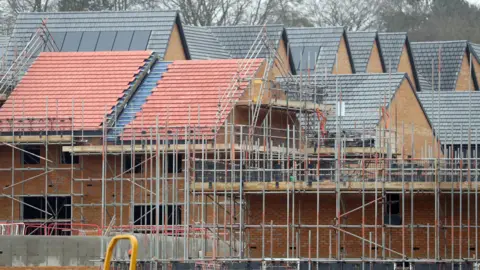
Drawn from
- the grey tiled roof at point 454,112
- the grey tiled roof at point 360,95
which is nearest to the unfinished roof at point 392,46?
the grey tiled roof at point 454,112

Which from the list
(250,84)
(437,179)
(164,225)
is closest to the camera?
(437,179)

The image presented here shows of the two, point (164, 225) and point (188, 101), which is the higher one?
point (188, 101)

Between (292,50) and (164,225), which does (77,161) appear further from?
(292,50)

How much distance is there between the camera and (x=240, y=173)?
38969 mm

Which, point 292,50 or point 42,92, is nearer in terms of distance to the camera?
point 42,92

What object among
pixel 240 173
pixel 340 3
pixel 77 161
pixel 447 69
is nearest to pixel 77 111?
pixel 77 161

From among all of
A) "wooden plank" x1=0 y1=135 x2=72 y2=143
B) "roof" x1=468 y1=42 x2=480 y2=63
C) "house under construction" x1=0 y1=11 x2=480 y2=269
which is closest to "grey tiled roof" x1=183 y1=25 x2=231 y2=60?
"house under construction" x1=0 y1=11 x2=480 y2=269

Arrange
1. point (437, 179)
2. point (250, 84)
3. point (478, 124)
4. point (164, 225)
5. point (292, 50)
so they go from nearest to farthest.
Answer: point (437, 179) < point (164, 225) < point (250, 84) < point (478, 124) < point (292, 50)

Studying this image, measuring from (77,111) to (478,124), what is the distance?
15.9 meters

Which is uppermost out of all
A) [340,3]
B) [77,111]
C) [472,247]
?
[340,3]

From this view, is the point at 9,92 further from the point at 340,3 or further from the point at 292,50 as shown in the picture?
the point at 340,3

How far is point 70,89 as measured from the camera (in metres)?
49.3

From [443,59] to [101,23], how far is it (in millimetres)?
20801

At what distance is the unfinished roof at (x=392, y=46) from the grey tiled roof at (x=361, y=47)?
1129mm
